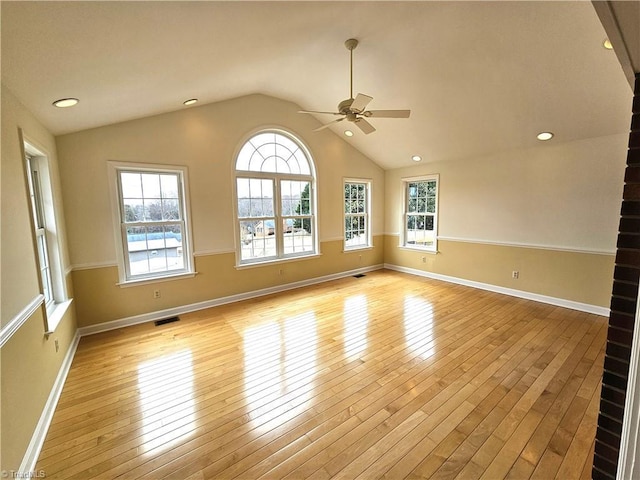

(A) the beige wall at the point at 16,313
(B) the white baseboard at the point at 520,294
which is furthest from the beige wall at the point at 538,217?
(A) the beige wall at the point at 16,313

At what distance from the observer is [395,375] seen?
99.3 inches

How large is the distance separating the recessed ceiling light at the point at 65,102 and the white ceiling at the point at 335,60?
0.27 ft

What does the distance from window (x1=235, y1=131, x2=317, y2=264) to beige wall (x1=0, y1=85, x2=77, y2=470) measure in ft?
8.37

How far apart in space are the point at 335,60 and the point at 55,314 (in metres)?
3.99

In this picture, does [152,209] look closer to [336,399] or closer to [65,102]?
[65,102]

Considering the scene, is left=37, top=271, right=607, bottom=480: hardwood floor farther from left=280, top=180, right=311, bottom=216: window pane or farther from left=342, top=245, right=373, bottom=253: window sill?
left=342, top=245, right=373, bottom=253: window sill

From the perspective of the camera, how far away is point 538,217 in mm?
4242

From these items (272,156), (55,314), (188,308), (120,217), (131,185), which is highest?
(272,156)

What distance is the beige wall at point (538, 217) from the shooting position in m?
3.67

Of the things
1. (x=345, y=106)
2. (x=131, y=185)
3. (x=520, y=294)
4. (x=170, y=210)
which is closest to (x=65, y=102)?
(x=131, y=185)

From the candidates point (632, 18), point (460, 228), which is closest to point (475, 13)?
point (632, 18)

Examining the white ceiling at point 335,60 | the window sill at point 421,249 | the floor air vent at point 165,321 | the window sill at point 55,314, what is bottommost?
the floor air vent at point 165,321

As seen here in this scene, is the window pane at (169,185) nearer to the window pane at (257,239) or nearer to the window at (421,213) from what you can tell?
the window pane at (257,239)

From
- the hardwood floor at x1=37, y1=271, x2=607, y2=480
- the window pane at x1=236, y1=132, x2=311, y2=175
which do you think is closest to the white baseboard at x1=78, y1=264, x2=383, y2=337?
the hardwood floor at x1=37, y1=271, x2=607, y2=480
